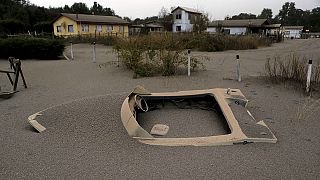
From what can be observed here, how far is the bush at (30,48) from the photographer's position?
1794 centimetres

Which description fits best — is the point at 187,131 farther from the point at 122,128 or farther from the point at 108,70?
the point at 108,70

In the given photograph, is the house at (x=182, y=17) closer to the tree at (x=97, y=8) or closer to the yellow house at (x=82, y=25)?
the yellow house at (x=82, y=25)

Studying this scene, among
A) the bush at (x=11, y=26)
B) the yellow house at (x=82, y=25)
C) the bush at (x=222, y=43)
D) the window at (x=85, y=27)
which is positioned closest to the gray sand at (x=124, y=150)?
the bush at (x=222, y=43)

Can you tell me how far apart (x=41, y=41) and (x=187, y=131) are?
52.5ft

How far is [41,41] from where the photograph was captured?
18.2 m

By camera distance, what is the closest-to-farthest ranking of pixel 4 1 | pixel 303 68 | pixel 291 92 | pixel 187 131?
pixel 187 131
pixel 291 92
pixel 303 68
pixel 4 1

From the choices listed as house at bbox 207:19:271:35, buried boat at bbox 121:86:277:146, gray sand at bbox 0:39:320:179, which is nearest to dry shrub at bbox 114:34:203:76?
buried boat at bbox 121:86:277:146

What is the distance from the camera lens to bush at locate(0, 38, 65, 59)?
1794 cm

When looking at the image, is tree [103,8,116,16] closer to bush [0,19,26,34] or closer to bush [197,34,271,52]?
bush [0,19,26,34]

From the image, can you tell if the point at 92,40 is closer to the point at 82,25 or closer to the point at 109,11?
the point at 82,25

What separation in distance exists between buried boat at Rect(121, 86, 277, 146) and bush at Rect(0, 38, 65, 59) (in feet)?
44.7

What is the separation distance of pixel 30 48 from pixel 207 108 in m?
15.4

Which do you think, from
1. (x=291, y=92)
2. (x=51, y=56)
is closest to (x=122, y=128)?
(x=291, y=92)

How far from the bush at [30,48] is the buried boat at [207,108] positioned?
13627mm
